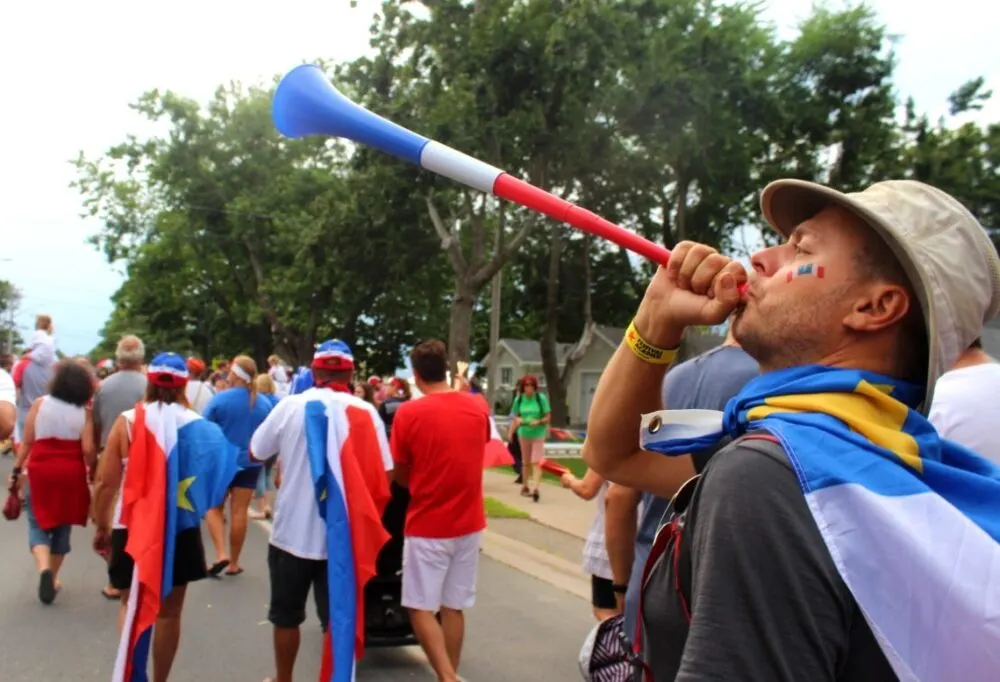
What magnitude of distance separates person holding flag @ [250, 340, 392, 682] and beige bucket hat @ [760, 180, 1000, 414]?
3607mm

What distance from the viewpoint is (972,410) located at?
2.65m

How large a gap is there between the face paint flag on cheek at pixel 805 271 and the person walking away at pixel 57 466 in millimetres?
6504

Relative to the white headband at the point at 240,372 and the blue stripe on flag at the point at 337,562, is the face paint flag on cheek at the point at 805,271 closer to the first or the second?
the blue stripe on flag at the point at 337,562

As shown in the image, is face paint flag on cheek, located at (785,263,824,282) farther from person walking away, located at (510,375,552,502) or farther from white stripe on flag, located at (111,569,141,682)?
person walking away, located at (510,375,552,502)

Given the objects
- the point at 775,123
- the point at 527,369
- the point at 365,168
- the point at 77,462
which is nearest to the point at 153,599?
the point at 77,462

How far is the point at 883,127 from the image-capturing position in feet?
77.4

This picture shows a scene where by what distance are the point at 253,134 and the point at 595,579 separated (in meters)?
35.6

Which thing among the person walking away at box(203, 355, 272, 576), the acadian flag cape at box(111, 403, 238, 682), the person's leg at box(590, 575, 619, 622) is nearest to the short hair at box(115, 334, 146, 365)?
the person walking away at box(203, 355, 272, 576)

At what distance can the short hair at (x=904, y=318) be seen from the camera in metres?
1.43

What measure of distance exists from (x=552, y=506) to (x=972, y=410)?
399 inches

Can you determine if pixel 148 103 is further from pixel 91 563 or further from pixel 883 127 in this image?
pixel 91 563

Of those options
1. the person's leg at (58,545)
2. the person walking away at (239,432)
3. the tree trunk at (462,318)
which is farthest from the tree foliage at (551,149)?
the person's leg at (58,545)

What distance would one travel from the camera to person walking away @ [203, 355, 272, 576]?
7.94 m

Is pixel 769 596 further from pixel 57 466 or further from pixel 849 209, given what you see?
→ pixel 57 466
